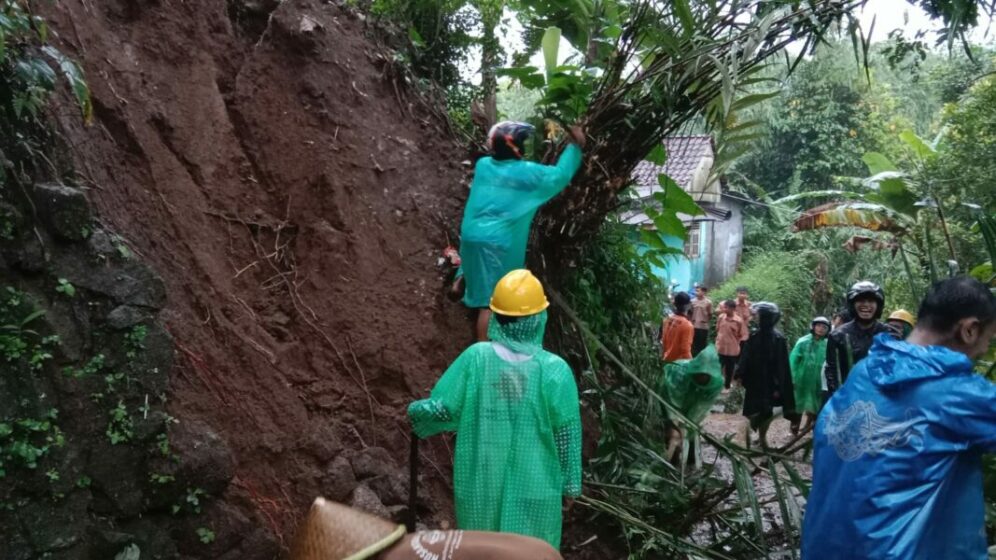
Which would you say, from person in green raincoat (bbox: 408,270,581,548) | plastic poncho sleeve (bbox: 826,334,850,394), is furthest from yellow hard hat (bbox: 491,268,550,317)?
plastic poncho sleeve (bbox: 826,334,850,394)

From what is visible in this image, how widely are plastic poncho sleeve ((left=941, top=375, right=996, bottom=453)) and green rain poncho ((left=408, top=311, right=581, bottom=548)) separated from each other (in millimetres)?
1322

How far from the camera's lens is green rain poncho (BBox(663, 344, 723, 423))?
5965 millimetres

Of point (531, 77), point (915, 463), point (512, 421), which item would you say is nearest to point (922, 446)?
point (915, 463)

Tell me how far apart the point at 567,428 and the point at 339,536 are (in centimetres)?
150

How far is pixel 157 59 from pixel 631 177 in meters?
→ 3.21

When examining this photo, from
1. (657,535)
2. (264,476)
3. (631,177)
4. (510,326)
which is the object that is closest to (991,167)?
(631,177)

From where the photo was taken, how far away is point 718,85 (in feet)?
16.4

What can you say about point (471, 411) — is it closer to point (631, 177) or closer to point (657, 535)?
point (657, 535)

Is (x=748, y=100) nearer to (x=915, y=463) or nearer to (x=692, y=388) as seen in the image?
(x=692, y=388)

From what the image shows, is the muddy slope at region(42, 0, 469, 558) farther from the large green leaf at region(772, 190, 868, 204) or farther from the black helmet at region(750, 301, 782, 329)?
the black helmet at region(750, 301, 782, 329)

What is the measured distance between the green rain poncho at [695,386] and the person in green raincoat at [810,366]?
1994 millimetres

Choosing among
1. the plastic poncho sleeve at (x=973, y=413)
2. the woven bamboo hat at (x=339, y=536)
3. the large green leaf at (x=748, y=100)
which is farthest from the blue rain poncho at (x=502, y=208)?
the woven bamboo hat at (x=339, y=536)

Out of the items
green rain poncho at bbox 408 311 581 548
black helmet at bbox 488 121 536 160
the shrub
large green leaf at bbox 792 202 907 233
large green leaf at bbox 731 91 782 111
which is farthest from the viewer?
the shrub

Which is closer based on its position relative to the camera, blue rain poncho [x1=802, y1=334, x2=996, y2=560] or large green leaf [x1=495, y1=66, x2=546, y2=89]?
blue rain poncho [x1=802, y1=334, x2=996, y2=560]
